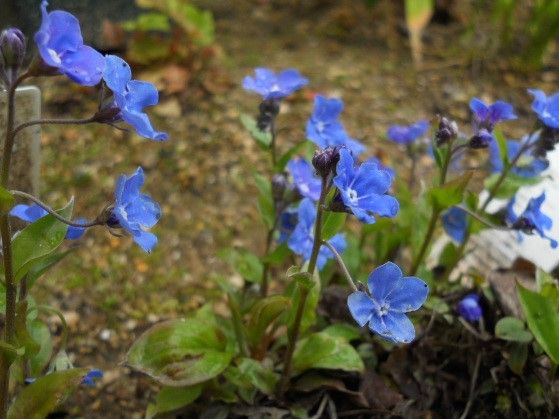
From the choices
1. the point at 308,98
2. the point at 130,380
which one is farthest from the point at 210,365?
the point at 308,98

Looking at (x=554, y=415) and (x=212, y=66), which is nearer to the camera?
(x=554, y=415)

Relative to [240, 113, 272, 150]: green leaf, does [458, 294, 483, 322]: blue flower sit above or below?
below

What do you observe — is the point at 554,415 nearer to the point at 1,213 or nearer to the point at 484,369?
the point at 484,369

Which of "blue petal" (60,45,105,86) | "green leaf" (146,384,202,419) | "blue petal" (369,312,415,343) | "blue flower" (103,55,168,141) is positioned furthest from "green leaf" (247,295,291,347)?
"blue petal" (60,45,105,86)

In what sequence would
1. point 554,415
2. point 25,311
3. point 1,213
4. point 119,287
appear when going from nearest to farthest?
point 1,213 → point 25,311 → point 554,415 → point 119,287

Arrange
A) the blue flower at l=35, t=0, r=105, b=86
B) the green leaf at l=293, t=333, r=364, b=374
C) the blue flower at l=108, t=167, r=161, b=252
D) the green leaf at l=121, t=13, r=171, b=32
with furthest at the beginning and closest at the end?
the green leaf at l=121, t=13, r=171, b=32
the green leaf at l=293, t=333, r=364, b=374
the blue flower at l=108, t=167, r=161, b=252
the blue flower at l=35, t=0, r=105, b=86

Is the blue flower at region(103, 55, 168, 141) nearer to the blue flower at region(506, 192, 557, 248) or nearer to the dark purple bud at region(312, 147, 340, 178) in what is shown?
the dark purple bud at region(312, 147, 340, 178)
